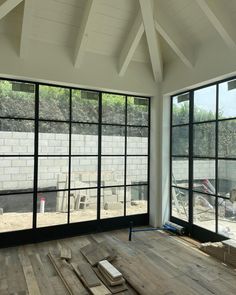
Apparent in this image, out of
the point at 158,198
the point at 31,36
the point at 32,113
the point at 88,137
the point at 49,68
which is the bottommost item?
the point at 158,198

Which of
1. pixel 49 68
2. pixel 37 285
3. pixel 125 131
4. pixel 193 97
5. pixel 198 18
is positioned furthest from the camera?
pixel 125 131

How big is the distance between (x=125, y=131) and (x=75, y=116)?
1083 mm

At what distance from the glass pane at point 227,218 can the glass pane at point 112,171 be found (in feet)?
6.28

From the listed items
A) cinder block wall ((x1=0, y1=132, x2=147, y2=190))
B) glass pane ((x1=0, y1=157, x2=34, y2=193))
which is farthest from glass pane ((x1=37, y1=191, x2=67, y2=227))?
glass pane ((x1=0, y1=157, x2=34, y2=193))

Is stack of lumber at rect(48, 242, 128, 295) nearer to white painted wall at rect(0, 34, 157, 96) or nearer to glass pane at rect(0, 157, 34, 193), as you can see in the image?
glass pane at rect(0, 157, 34, 193)

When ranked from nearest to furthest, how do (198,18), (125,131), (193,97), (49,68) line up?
(198,18)
(49,68)
(193,97)
(125,131)

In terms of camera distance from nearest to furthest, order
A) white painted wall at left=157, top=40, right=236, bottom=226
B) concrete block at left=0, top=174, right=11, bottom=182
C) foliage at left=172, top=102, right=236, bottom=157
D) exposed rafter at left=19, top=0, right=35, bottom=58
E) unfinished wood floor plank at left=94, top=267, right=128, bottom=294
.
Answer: unfinished wood floor plank at left=94, top=267, right=128, bottom=294 < exposed rafter at left=19, top=0, right=35, bottom=58 < white painted wall at left=157, top=40, right=236, bottom=226 < foliage at left=172, top=102, right=236, bottom=157 < concrete block at left=0, top=174, right=11, bottom=182

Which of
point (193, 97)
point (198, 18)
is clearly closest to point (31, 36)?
point (198, 18)

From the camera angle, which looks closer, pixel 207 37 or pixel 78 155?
pixel 207 37

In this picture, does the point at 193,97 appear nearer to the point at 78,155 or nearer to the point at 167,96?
the point at 167,96

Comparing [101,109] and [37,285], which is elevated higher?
[101,109]

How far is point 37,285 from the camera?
9.16 ft

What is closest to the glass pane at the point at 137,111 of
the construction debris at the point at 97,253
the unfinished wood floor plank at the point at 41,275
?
the construction debris at the point at 97,253

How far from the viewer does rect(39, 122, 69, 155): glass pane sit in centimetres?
418
